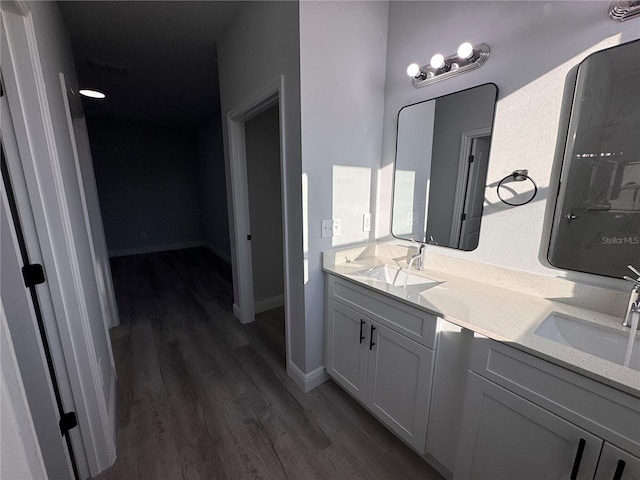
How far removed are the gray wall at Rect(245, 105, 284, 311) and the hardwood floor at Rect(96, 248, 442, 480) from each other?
465 mm

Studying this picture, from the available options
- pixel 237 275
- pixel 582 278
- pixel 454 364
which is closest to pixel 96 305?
pixel 237 275

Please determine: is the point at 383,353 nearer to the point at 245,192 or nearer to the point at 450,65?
the point at 450,65

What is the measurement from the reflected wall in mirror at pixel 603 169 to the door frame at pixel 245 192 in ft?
4.67

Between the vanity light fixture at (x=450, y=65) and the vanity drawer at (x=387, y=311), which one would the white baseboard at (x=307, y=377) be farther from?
the vanity light fixture at (x=450, y=65)

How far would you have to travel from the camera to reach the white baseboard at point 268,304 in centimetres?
293

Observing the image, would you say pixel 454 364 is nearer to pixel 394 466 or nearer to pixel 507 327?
pixel 507 327

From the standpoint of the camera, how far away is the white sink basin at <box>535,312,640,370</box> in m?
0.94

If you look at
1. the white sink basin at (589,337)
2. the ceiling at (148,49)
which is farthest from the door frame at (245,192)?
the white sink basin at (589,337)

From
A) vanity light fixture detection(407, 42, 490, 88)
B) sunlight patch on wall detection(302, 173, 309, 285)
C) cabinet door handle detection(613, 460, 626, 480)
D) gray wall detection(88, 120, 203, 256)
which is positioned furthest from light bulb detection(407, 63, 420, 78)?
gray wall detection(88, 120, 203, 256)

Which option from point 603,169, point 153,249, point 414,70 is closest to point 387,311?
point 603,169

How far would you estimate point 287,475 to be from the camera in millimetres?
1297

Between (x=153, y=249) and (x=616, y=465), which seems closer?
(x=616, y=465)

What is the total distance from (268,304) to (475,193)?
236cm

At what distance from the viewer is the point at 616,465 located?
2.49 ft
